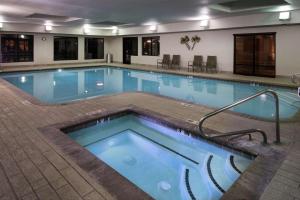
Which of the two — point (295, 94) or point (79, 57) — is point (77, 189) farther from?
point (79, 57)

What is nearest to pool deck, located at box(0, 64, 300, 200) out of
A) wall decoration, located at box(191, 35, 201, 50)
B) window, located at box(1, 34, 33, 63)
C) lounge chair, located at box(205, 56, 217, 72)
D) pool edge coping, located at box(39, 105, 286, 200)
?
pool edge coping, located at box(39, 105, 286, 200)

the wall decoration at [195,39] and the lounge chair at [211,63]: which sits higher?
the wall decoration at [195,39]

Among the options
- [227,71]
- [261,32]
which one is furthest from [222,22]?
[227,71]

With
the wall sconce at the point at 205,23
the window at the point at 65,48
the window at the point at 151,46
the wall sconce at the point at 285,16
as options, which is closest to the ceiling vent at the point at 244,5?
the wall sconce at the point at 285,16

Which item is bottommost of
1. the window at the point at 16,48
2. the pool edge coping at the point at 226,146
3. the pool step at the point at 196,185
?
the pool step at the point at 196,185

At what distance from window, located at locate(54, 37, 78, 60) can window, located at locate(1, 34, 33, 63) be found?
1698 millimetres

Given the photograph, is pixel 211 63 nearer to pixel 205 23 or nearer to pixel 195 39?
pixel 195 39

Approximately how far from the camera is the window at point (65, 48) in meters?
16.0

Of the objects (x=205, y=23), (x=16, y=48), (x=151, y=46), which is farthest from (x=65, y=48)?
(x=205, y=23)

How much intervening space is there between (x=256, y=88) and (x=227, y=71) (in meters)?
3.24

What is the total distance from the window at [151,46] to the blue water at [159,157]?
35.3ft

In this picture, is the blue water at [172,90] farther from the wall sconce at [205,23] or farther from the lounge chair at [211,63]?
the wall sconce at [205,23]

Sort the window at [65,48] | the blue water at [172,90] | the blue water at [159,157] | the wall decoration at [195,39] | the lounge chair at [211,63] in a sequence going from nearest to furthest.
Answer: the blue water at [159,157], the blue water at [172,90], the lounge chair at [211,63], the wall decoration at [195,39], the window at [65,48]

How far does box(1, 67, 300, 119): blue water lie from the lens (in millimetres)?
6552
